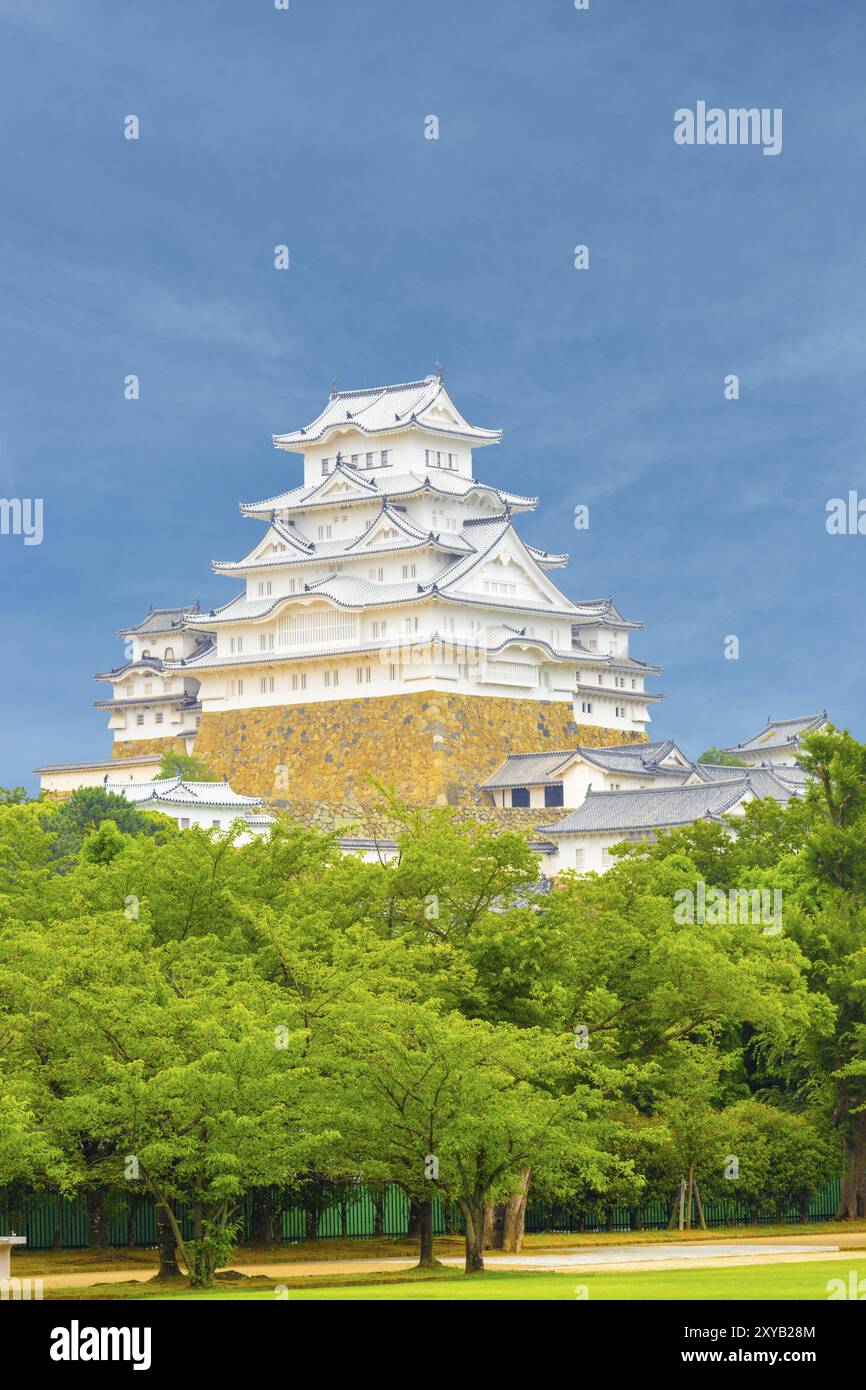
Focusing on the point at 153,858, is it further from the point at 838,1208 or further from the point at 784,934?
the point at 838,1208

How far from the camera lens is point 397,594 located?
284 feet

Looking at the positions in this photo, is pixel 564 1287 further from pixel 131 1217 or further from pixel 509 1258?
pixel 131 1217

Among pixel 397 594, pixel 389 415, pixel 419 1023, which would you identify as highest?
pixel 389 415

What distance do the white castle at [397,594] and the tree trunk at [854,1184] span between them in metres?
36.7

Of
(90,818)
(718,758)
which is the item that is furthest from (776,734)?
(90,818)

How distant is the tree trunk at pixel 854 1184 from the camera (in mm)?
51031

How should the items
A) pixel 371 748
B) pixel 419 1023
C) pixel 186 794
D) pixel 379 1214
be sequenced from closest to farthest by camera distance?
pixel 419 1023 → pixel 379 1214 → pixel 186 794 → pixel 371 748

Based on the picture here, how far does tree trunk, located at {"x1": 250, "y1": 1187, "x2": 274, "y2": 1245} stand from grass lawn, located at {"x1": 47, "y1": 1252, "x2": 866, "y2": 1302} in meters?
6.94

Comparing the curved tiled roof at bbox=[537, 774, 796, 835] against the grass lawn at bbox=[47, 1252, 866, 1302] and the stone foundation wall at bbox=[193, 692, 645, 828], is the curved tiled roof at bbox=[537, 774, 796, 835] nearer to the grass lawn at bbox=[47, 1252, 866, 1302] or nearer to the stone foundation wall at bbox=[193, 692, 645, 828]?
the stone foundation wall at bbox=[193, 692, 645, 828]

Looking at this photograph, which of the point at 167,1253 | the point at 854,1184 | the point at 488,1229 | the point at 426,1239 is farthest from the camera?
the point at 854,1184

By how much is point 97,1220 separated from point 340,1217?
17.5ft

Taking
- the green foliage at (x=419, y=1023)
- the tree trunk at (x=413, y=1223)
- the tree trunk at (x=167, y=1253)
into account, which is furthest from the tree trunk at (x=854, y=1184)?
the tree trunk at (x=167, y=1253)

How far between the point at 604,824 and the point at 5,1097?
1870 inches
